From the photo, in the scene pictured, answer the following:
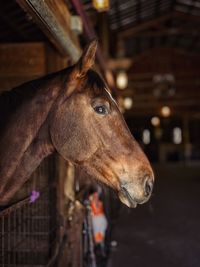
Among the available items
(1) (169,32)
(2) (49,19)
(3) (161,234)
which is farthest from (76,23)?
(1) (169,32)

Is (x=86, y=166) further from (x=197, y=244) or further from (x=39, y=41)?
(x=197, y=244)

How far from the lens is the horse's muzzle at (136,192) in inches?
71.6

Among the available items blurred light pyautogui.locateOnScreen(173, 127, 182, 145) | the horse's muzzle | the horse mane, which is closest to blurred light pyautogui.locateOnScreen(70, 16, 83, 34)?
the horse mane

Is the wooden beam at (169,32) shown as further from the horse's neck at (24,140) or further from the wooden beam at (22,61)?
the horse's neck at (24,140)

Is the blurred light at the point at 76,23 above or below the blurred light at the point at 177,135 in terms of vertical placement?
above

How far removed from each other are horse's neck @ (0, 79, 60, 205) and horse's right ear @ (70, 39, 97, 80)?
0.16 meters

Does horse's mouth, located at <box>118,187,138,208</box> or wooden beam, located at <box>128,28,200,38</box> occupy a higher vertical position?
wooden beam, located at <box>128,28,200,38</box>

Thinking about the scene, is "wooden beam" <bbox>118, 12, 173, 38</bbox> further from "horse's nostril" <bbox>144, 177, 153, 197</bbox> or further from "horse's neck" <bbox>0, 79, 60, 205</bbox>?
"horse's nostril" <bbox>144, 177, 153, 197</bbox>

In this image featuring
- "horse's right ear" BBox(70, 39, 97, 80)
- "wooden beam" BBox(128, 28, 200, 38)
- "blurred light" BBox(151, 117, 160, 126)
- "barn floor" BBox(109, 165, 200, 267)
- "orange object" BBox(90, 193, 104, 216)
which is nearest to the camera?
"horse's right ear" BBox(70, 39, 97, 80)

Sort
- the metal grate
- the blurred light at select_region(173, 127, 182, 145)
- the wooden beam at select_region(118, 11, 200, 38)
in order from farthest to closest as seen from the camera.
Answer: the blurred light at select_region(173, 127, 182, 145), the wooden beam at select_region(118, 11, 200, 38), the metal grate

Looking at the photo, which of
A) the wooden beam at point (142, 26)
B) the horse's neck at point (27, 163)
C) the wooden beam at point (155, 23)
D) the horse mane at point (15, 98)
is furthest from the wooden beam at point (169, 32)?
the horse's neck at point (27, 163)

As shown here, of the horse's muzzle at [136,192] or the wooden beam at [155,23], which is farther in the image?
the wooden beam at [155,23]

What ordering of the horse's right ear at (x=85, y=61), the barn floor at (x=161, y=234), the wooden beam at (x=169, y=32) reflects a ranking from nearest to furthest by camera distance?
the horse's right ear at (x=85, y=61) → the barn floor at (x=161, y=234) → the wooden beam at (x=169, y=32)

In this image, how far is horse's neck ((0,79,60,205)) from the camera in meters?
1.96
